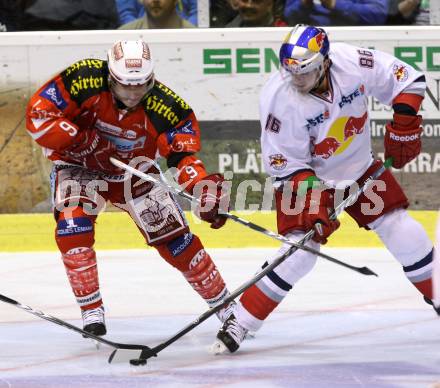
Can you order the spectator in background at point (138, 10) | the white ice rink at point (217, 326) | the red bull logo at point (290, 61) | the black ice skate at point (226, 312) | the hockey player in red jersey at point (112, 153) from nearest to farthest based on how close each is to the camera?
the white ice rink at point (217, 326) → the red bull logo at point (290, 61) → the hockey player in red jersey at point (112, 153) → the black ice skate at point (226, 312) → the spectator in background at point (138, 10)

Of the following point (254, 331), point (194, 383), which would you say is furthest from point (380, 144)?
point (194, 383)

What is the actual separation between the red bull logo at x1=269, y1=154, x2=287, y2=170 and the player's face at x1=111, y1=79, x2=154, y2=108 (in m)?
0.51

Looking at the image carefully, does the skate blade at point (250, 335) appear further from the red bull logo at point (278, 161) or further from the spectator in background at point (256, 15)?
the spectator in background at point (256, 15)

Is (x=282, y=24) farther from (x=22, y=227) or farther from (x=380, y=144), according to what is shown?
(x=22, y=227)

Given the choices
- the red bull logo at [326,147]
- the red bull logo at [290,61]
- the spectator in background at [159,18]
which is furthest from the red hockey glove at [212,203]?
the spectator in background at [159,18]

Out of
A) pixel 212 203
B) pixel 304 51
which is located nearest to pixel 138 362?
pixel 212 203

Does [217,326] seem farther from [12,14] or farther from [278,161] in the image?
[12,14]

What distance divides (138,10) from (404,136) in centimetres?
372

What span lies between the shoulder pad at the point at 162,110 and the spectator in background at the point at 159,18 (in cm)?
313

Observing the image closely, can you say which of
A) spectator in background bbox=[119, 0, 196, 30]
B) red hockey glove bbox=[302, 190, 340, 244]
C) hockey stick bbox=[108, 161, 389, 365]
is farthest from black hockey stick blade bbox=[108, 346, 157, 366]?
spectator in background bbox=[119, 0, 196, 30]

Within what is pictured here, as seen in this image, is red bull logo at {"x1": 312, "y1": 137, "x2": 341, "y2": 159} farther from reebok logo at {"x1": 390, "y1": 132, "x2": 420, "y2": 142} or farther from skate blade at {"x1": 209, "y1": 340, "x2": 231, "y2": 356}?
skate blade at {"x1": 209, "y1": 340, "x2": 231, "y2": 356}

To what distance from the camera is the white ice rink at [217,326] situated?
3709mm

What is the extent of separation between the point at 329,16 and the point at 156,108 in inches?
135

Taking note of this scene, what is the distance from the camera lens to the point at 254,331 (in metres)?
4.17
